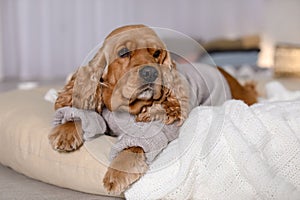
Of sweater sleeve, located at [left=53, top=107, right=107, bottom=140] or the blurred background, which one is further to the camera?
the blurred background

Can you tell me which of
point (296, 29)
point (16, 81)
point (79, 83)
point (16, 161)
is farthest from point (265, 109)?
point (16, 81)

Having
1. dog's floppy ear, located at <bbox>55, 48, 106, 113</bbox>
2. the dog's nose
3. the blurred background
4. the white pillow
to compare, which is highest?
the dog's nose

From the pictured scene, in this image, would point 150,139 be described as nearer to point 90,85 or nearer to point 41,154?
point 90,85

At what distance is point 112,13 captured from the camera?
516 centimetres

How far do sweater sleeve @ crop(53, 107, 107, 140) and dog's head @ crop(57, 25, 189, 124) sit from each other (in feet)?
0.06

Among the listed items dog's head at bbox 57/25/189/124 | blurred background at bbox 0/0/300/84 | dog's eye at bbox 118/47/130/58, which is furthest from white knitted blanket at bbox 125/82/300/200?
blurred background at bbox 0/0/300/84

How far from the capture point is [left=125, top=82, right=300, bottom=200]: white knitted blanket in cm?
114

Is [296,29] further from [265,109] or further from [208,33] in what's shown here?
[265,109]

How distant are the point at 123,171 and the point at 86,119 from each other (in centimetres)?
18

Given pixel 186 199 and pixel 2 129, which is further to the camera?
pixel 2 129

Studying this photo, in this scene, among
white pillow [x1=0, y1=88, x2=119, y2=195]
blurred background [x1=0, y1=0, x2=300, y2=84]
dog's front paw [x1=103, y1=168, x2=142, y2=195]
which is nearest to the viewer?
dog's front paw [x1=103, y1=168, x2=142, y2=195]

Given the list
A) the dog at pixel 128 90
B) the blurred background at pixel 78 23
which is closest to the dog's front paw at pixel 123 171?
the dog at pixel 128 90

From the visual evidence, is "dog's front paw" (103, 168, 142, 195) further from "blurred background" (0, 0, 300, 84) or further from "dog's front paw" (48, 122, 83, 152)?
"blurred background" (0, 0, 300, 84)

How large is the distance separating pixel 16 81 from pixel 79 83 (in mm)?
3699
